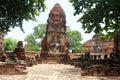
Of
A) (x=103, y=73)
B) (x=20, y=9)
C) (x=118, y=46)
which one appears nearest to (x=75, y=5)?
(x=20, y=9)

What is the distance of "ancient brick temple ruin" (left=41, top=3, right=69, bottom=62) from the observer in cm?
3944

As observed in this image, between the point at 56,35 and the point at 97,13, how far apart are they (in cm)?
2368

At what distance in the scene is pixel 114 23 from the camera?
1844 centimetres

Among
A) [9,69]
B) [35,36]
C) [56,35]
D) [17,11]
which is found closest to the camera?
[9,69]

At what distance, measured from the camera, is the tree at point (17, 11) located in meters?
15.3

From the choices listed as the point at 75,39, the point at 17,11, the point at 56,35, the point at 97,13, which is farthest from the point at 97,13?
the point at 75,39

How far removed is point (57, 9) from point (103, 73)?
2947 centimetres

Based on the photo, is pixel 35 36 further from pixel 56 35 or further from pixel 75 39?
pixel 56 35

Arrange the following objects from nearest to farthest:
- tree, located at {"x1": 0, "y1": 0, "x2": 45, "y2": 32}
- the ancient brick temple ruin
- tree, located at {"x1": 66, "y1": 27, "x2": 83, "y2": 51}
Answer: tree, located at {"x1": 0, "y1": 0, "x2": 45, "y2": 32}
the ancient brick temple ruin
tree, located at {"x1": 66, "y1": 27, "x2": 83, "y2": 51}

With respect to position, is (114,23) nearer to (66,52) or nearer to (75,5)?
(75,5)

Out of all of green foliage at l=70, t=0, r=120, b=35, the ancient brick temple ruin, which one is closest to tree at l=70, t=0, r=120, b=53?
green foliage at l=70, t=0, r=120, b=35

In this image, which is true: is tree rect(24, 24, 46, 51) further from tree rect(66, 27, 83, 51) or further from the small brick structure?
the small brick structure

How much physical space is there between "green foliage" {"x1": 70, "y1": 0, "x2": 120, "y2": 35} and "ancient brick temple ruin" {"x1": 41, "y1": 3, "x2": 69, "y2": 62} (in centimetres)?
2028

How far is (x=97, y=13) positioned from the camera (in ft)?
55.2
